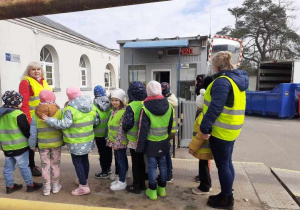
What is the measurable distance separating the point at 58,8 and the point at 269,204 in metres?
3.09

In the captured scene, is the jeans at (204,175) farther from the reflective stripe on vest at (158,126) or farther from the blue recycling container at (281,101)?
the blue recycling container at (281,101)

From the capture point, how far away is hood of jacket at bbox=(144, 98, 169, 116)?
2.78 meters

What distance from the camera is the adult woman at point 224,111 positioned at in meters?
2.42

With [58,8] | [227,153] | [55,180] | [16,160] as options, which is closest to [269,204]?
[227,153]

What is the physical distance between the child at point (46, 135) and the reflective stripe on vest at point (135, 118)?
91 cm

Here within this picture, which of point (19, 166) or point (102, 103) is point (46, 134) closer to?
point (19, 166)

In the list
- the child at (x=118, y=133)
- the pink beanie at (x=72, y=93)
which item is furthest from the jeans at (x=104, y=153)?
the pink beanie at (x=72, y=93)

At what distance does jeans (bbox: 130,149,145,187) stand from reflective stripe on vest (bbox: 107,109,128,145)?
23cm

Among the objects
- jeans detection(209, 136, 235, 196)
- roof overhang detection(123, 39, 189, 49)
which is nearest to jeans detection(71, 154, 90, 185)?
jeans detection(209, 136, 235, 196)

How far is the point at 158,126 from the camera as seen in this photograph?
2.83 meters

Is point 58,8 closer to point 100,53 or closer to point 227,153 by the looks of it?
point 227,153

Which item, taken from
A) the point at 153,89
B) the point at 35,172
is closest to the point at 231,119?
the point at 153,89

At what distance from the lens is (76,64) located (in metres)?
10.6

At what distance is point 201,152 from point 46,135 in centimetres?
197
